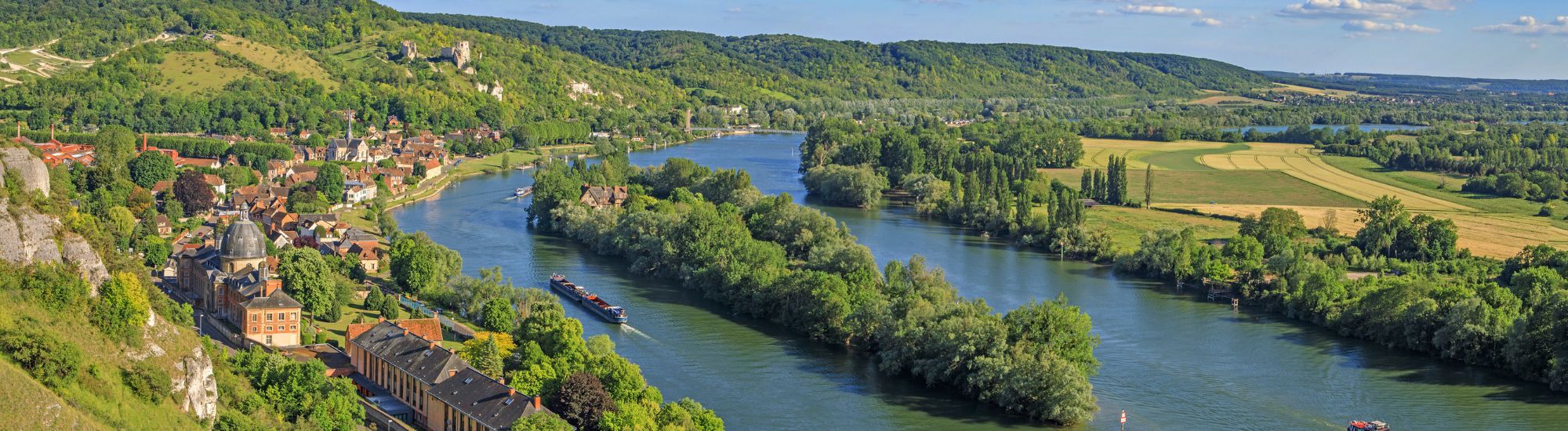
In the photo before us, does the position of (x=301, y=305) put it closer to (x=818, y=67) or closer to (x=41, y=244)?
(x=41, y=244)

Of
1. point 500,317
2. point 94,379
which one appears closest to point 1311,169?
point 500,317

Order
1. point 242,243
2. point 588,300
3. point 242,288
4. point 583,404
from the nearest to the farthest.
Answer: point 583,404
point 242,288
point 242,243
point 588,300

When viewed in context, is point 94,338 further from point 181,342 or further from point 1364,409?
point 1364,409

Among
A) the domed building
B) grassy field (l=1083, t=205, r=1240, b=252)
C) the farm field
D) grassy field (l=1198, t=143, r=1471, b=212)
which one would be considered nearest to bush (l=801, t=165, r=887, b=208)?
grassy field (l=1083, t=205, r=1240, b=252)

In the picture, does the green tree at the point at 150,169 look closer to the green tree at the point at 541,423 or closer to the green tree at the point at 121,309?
the green tree at the point at 121,309

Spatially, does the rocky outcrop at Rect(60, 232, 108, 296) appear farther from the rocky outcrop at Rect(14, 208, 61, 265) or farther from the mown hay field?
the mown hay field

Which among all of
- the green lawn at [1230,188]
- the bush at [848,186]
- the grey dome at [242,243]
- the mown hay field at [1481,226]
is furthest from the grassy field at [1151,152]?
the grey dome at [242,243]
